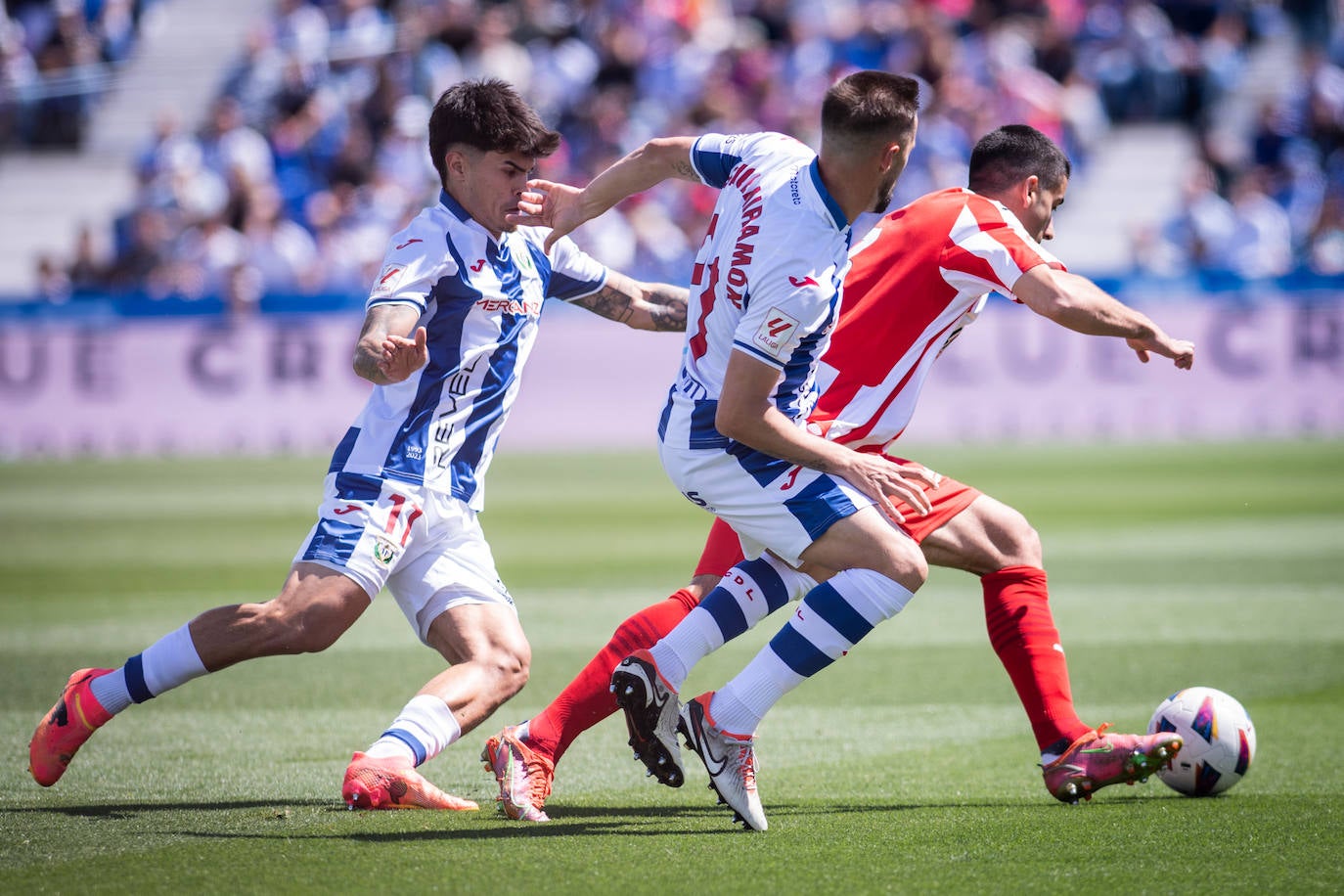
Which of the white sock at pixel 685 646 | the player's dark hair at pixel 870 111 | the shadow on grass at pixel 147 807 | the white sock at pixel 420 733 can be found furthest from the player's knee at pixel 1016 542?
the shadow on grass at pixel 147 807

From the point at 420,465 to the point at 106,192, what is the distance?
69.8 feet

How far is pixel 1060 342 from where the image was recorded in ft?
57.7

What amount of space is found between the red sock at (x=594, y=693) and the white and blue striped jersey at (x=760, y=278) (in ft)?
2.30

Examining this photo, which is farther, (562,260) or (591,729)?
(591,729)

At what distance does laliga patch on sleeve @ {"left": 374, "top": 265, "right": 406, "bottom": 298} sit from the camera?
4.92 metres

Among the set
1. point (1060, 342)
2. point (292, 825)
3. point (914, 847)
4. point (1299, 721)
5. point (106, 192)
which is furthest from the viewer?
point (106, 192)

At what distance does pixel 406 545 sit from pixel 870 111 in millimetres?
1982

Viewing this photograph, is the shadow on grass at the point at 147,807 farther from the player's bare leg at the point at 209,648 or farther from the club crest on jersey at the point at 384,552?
the club crest on jersey at the point at 384,552

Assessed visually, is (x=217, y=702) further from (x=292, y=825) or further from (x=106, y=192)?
(x=106, y=192)

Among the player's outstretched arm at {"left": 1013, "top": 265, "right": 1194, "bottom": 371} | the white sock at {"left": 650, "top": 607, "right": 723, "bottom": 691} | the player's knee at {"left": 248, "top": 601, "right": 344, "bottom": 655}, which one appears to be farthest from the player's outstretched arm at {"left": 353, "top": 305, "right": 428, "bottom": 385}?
the player's outstretched arm at {"left": 1013, "top": 265, "right": 1194, "bottom": 371}

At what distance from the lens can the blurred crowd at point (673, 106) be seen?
19.8m

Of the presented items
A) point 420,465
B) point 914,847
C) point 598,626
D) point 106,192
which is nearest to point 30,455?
point 106,192

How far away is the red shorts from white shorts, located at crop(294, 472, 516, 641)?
2.39 ft

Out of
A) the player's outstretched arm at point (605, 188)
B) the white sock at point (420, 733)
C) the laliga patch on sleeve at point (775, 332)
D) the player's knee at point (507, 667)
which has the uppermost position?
the player's outstretched arm at point (605, 188)
